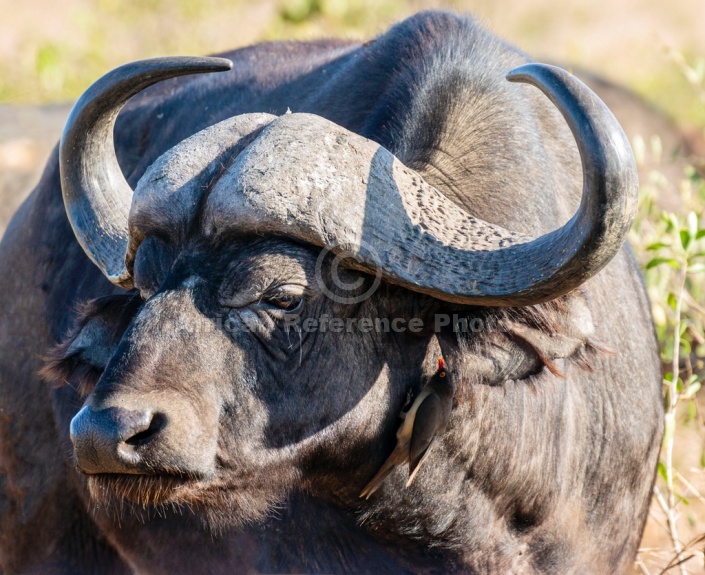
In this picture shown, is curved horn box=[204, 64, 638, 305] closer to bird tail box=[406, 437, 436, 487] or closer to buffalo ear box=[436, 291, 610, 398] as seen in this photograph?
buffalo ear box=[436, 291, 610, 398]

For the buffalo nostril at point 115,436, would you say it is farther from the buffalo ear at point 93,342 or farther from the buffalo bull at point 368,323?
the buffalo ear at point 93,342

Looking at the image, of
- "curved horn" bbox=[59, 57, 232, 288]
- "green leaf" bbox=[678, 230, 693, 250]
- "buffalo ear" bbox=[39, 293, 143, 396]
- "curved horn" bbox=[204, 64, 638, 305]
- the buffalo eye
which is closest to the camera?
"curved horn" bbox=[204, 64, 638, 305]

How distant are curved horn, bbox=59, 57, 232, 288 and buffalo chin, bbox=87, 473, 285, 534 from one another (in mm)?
809

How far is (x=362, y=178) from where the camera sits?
316cm

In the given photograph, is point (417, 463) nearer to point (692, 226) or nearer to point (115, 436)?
Answer: point (115, 436)

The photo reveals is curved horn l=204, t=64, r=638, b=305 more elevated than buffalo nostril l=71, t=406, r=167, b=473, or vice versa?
curved horn l=204, t=64, r=638, b=305

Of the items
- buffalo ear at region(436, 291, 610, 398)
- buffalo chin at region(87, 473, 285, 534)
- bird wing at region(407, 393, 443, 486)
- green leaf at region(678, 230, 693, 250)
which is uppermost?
green leaf at region(678, 230, 693, 250)

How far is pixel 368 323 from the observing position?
3383 mm

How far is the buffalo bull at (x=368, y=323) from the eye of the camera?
309cm

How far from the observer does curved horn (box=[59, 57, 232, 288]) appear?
11.6 ft

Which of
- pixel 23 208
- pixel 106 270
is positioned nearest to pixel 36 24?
pixel 23 208

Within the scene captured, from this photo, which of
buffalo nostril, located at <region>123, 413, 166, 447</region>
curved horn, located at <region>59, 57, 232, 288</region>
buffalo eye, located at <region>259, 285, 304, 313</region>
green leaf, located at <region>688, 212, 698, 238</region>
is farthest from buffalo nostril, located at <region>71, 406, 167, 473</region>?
green leaf, located at <region>688, 212, 698, 238</region>

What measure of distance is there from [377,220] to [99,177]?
1235mm

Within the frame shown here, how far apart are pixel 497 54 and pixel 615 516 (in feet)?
6.39
